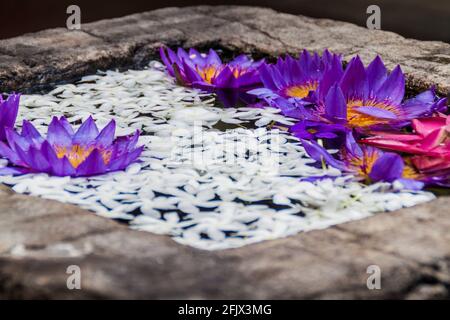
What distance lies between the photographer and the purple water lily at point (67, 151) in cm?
130

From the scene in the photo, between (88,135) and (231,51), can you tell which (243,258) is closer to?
(88,135)

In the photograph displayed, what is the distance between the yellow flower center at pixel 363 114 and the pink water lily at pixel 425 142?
0.17ft

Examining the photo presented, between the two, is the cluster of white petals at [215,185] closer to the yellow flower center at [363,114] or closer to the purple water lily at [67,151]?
the purple water lily at [67,151]

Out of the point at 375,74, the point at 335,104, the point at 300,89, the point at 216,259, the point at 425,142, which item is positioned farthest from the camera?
the point at 300,89

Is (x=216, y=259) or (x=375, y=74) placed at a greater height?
(x=375, y=74)

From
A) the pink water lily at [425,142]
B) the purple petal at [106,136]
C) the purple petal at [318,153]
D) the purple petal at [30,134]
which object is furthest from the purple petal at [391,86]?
the purple petal at [30,134]

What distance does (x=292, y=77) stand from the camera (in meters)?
1.72

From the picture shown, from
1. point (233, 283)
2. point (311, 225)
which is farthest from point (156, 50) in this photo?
point (233, 283)

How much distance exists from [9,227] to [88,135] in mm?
347

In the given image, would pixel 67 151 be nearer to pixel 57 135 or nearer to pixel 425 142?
pixel 57 135

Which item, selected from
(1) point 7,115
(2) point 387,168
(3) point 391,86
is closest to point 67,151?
(1) point 7,115

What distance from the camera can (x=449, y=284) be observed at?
40.1 inches

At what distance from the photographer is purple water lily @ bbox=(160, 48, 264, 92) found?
1.81 m

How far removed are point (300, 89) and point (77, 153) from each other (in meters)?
0.56
